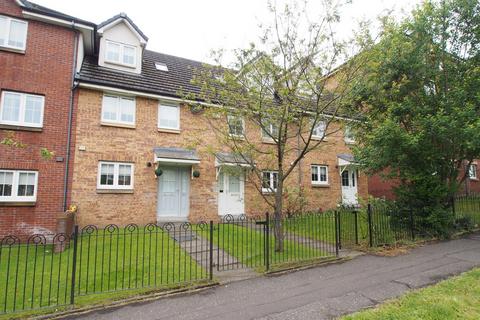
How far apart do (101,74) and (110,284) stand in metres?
9.31

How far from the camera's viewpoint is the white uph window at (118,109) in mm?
11705

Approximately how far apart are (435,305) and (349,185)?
42.9ft

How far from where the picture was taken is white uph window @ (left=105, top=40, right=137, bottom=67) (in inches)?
504

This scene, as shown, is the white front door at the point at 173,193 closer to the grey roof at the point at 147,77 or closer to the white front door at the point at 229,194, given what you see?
the white front door at the point at 229,194

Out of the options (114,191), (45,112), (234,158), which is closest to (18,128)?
(45,112)

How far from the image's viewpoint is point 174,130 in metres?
12.8

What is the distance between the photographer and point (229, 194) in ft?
44.9

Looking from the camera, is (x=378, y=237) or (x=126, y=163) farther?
(x=126, y=163)

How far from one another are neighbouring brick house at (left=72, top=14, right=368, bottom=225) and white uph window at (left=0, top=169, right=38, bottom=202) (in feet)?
4.34

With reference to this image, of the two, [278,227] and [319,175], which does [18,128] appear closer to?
[278,227]

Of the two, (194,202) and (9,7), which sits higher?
(9,7)

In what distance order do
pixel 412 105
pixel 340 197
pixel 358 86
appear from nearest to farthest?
pixel 358 86, pixel 412 105, pixel 340 197

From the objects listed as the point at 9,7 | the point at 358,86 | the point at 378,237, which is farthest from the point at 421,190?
the point at 9,7

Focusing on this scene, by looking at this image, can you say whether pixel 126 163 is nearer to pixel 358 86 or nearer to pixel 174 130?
pixel 174 130
